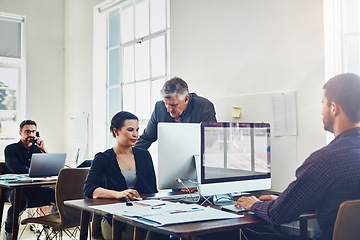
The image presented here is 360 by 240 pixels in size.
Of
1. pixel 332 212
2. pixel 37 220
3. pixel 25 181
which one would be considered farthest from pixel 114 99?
pixel 332 212

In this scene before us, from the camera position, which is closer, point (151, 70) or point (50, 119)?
point (151, 70)

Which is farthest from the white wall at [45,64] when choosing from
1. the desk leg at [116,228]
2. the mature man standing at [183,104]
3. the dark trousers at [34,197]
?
the desk leg at [116,228]

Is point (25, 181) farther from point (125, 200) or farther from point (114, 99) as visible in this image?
point (114, 99)

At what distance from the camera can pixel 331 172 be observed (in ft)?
5.56

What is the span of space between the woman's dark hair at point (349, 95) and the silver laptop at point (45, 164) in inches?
121

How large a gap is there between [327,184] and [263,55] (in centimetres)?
170

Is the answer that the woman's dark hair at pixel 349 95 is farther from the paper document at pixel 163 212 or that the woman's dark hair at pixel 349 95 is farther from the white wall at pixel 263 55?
the white wall at pixel 263 55

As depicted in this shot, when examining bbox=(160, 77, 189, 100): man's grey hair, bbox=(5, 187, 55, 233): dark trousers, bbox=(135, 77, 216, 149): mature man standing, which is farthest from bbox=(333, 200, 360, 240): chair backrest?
bbox=(5, 187, 55, 233): dark trousers

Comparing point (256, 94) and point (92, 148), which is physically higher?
point (256, 94)

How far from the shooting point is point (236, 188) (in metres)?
2.25

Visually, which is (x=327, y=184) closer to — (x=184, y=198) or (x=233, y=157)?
(x=233, y=157)

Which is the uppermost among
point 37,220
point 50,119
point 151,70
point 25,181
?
point 151,70

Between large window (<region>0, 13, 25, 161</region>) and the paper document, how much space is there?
4576 mm

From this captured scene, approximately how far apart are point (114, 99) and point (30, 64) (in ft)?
5.21
